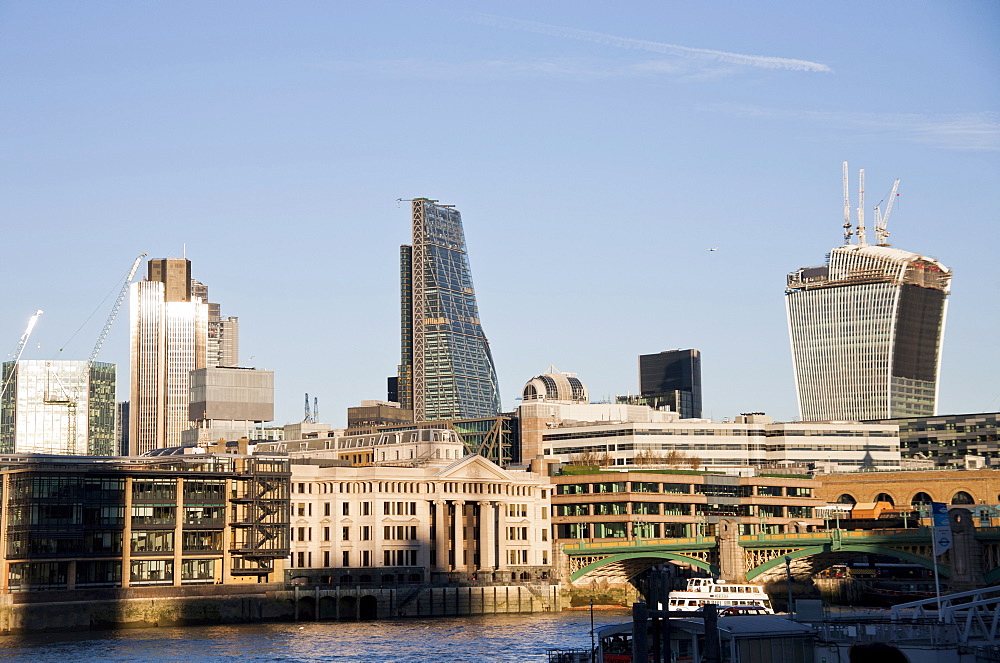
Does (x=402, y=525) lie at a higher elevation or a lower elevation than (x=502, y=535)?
higher

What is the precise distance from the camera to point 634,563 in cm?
18738

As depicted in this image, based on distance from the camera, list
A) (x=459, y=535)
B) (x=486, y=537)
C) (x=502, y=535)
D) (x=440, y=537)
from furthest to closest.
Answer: (x=502, y=535) → (x=486, y=537) → (x=459, y=535) → (x=440, y=537)

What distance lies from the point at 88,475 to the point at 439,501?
45.4 meters

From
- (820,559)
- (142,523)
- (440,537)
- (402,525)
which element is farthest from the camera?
(440,537)

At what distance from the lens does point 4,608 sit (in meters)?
150

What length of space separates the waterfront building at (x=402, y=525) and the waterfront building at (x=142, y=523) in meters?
6.94

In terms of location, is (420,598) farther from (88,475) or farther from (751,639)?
(751,639)

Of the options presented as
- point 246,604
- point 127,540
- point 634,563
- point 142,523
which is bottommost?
point 246,604

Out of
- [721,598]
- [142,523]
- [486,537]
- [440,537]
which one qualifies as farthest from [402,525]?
[721,598]

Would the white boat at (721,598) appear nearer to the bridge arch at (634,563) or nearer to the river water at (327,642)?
the river water at (327,642)

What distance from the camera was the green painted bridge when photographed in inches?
6363

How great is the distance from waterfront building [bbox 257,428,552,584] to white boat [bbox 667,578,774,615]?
44.0 m

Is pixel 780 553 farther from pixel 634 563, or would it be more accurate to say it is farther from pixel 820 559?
pixel 634 563

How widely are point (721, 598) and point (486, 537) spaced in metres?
52.6
